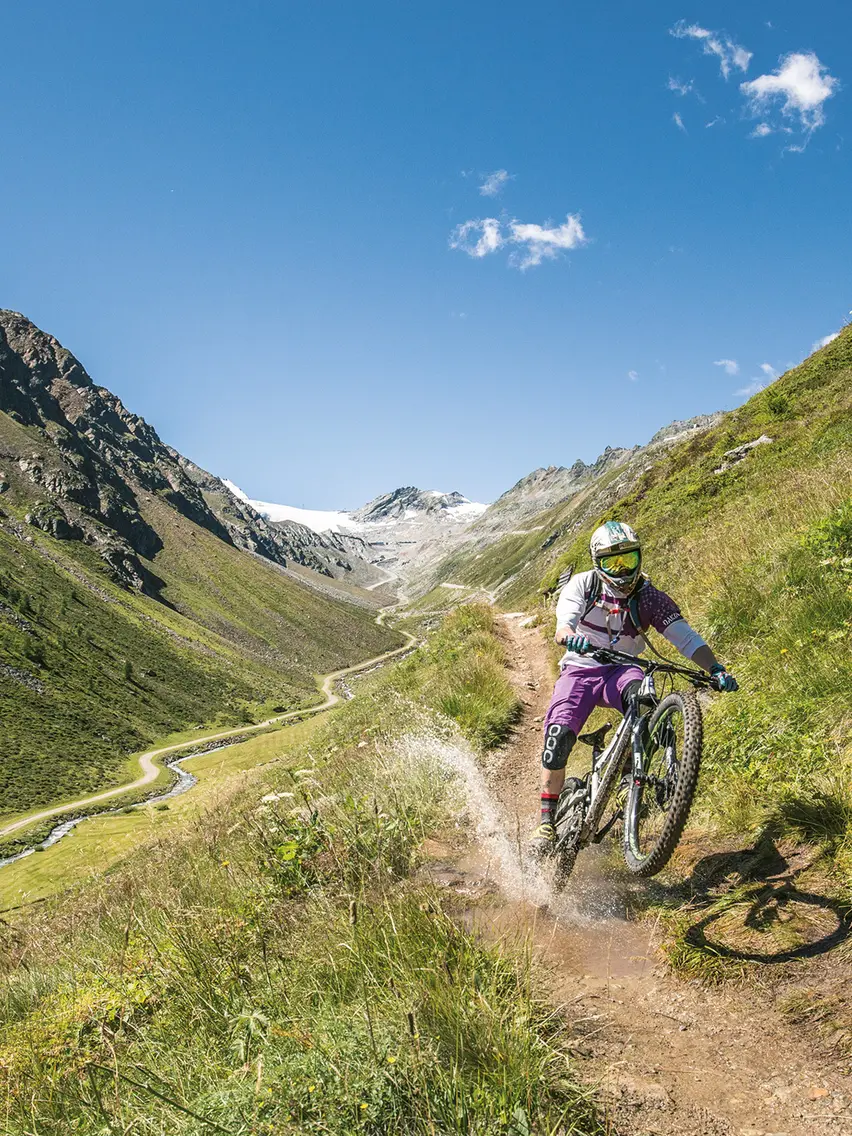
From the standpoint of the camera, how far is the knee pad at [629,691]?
5.80m

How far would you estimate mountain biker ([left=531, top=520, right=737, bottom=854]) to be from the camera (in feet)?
20.0

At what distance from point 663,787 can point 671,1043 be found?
1.94 m

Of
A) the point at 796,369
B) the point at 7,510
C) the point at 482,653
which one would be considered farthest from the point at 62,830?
the point at 7,510

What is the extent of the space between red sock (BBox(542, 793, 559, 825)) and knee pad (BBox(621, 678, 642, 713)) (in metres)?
1.28

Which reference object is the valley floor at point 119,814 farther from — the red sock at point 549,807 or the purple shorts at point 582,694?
the purple shorts at point 582,694

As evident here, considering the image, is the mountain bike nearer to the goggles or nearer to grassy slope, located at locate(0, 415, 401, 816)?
the goggles

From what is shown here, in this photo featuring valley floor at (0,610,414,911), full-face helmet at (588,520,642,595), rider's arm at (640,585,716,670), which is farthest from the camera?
valley floor at (0,610,414,911)

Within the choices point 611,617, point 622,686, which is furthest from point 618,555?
point 622,686

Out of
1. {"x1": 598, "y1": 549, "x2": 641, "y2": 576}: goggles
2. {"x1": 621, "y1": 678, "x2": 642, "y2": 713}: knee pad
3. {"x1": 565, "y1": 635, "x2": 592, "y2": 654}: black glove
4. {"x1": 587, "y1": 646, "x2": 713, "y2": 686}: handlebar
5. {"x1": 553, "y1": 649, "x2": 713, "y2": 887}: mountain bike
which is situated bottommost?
{"x1": 553, "y1": 649, "x2": 713, "y2": 887}: mountain bike

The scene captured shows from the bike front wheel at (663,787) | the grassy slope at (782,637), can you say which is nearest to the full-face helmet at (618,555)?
the bike front wheel at (663,787)

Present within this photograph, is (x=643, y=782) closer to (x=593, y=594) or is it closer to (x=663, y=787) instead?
(x=663, y=787)

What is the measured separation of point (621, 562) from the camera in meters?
6.10

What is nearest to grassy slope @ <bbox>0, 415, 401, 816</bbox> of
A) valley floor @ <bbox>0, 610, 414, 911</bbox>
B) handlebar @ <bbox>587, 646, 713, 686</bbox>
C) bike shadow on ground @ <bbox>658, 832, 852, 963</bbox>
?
valley floor @ <bbox>0, 610, 414, 911</bbox>

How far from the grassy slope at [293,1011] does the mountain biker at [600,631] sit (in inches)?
66.7
